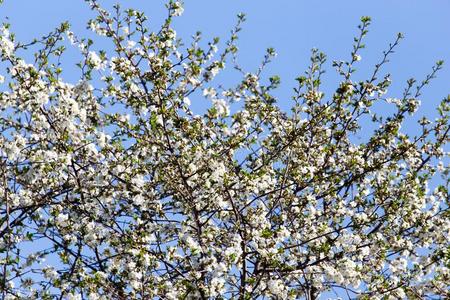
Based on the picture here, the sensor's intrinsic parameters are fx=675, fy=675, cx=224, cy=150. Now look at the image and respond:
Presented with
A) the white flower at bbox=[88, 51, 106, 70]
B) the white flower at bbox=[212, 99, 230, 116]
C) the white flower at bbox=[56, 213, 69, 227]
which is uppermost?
the white flower at bbox=[88, 51, 106, 70]

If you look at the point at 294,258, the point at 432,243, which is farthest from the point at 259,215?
the point at 432,243

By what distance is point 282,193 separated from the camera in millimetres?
10344

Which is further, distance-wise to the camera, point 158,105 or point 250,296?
point 158,105

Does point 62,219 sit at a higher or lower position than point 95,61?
lower


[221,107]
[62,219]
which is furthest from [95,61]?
[62,219]

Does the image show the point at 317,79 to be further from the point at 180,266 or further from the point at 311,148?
the point at 180,266

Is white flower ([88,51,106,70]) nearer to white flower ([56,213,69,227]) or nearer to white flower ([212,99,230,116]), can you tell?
white flower ([212,99,230,116])

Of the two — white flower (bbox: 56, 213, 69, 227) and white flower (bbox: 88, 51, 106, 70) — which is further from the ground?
white flower (bbox: 88, 51, 106, 70)

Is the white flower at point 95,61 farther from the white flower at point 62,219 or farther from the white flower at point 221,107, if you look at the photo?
the white flower at point 62,219

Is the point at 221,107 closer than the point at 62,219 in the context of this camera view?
No

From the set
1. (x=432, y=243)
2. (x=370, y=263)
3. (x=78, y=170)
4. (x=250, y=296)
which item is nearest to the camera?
(x=250, y=296)

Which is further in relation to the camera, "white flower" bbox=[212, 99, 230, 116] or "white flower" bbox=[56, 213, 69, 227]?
"white flower" bbox=[212, 99, 230, 116]

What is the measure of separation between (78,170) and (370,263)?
4.61 meters

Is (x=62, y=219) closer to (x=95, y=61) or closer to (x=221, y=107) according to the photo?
(x=95, y=61)
